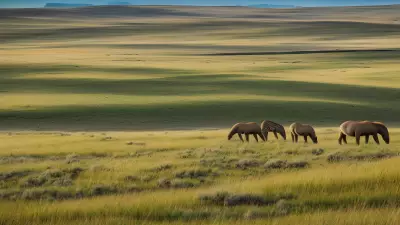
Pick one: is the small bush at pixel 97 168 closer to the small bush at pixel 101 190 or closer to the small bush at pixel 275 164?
the small bush at pixel 101 190

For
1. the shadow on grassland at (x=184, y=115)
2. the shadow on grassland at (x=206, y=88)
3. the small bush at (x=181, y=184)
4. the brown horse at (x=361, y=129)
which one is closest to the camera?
the small bush at (x=181, y=184)

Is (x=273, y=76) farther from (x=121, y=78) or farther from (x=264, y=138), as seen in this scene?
(x=264, y=138)

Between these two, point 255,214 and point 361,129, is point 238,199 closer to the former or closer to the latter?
point 255,214

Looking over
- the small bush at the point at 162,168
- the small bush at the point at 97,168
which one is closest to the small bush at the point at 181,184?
the small bush at the point at 162,168

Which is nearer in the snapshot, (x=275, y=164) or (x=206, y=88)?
(x=275, y=164)

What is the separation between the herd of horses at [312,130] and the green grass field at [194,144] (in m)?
0.51

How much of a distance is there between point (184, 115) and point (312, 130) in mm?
17793

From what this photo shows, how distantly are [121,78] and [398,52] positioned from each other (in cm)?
4667

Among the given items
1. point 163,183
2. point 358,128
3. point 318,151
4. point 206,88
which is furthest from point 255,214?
point 206,88

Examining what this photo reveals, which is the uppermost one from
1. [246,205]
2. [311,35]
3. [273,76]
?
[311,35]

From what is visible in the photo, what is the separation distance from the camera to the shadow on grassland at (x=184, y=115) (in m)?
38.7

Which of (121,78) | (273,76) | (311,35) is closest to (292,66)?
(273,76)

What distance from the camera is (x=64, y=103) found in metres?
45.0

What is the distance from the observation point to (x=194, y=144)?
25.0 meters
